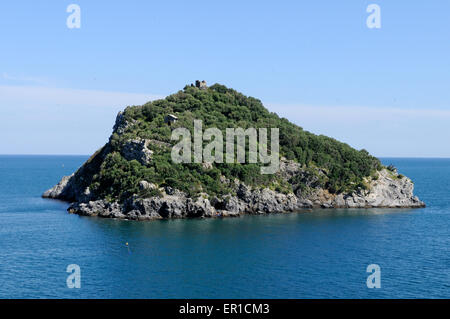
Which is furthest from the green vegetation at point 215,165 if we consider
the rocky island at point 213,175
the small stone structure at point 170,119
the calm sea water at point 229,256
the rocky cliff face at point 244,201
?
the calm sea water at point 229,256

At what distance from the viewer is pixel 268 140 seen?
448ft

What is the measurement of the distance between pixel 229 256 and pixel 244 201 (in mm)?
39858

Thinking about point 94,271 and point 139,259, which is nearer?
point 94,271

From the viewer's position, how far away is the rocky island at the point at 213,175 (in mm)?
104375

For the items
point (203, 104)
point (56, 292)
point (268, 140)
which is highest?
point (203, 104)

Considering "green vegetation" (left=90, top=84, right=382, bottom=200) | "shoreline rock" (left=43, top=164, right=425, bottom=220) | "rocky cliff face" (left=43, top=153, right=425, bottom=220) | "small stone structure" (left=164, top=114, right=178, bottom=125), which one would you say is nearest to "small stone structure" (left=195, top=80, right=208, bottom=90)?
"green vegetation" (left=90, top=84, right=382, bottom=200)

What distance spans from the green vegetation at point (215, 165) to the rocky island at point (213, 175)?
0.87ft

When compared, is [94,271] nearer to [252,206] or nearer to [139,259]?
[139,259]

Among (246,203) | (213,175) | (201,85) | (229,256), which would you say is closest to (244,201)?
(246,203)

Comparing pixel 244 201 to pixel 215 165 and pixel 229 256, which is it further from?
pixel 229 256

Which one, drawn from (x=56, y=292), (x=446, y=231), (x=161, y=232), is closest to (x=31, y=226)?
(x=161, y=232)

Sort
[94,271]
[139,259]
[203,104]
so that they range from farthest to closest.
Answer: [203,104] < [139,259] < [94,271]

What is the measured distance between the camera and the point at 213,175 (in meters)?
112

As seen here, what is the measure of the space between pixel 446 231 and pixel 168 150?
66.1m
